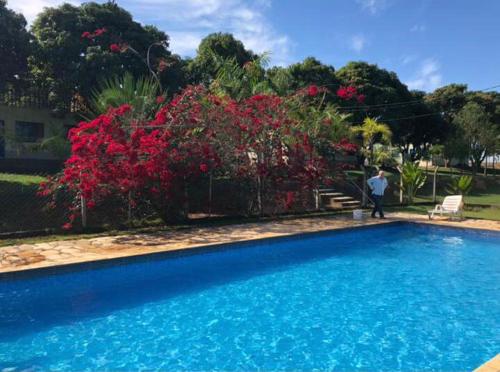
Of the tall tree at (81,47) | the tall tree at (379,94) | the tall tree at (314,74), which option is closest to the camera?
the tall tree at (81,47)

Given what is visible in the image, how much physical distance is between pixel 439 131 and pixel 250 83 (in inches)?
1177

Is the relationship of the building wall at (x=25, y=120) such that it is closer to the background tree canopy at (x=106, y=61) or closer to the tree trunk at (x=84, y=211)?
the background tree canopy at (x=106, y=61)

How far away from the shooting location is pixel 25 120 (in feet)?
74.7

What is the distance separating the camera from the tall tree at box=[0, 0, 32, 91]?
73.0 ft

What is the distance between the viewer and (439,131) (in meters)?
39.0

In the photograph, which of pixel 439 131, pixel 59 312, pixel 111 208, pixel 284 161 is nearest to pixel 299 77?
pixel 439 131

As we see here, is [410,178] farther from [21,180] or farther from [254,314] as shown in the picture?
[21,180]

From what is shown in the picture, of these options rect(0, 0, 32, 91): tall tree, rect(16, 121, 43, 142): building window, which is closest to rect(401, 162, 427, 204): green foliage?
rect(16, 121, 43, 142): building window

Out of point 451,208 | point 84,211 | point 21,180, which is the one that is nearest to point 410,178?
point 451,208

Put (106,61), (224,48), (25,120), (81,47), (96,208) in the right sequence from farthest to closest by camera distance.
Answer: (224,48) < (25,120) < (81,47) < (106,61) < (96,208)

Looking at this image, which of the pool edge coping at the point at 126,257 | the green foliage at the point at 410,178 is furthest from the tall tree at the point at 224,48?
the pool edge coping at the point at 126,257

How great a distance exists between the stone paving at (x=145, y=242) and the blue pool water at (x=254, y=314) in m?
0.32

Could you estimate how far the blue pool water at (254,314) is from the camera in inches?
184

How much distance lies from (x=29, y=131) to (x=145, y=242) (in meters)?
18.5
